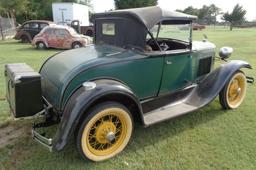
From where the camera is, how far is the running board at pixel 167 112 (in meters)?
3.34

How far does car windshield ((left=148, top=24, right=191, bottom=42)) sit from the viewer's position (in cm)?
371

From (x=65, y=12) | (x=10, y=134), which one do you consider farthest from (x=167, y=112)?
(x=65, y=12)

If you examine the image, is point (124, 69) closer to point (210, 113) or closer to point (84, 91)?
point (84, 91)

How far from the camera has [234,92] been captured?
4531 mm

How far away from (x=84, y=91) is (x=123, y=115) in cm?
62

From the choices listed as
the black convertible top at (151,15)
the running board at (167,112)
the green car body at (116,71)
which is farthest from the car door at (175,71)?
the black convertible top at (151,15)

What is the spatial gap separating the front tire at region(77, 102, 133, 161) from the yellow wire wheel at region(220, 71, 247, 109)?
2089 millimetres

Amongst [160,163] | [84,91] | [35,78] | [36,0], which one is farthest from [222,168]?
[36,0]

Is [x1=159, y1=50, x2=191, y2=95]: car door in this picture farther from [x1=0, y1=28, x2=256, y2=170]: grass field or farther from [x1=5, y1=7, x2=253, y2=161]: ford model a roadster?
[x1=0, y1=28, x2=256, y2=170]: grass field

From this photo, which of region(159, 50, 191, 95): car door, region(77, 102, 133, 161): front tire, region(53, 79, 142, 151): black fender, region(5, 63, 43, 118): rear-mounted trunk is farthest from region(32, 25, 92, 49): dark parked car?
region(53, 79, 142, 151): black fender

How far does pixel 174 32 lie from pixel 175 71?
30.3 inches

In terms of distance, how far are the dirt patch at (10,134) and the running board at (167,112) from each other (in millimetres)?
1899

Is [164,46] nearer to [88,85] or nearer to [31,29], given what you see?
[88,85]

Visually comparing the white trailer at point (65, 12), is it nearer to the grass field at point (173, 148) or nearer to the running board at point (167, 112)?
the grass field at point (173, 148)
